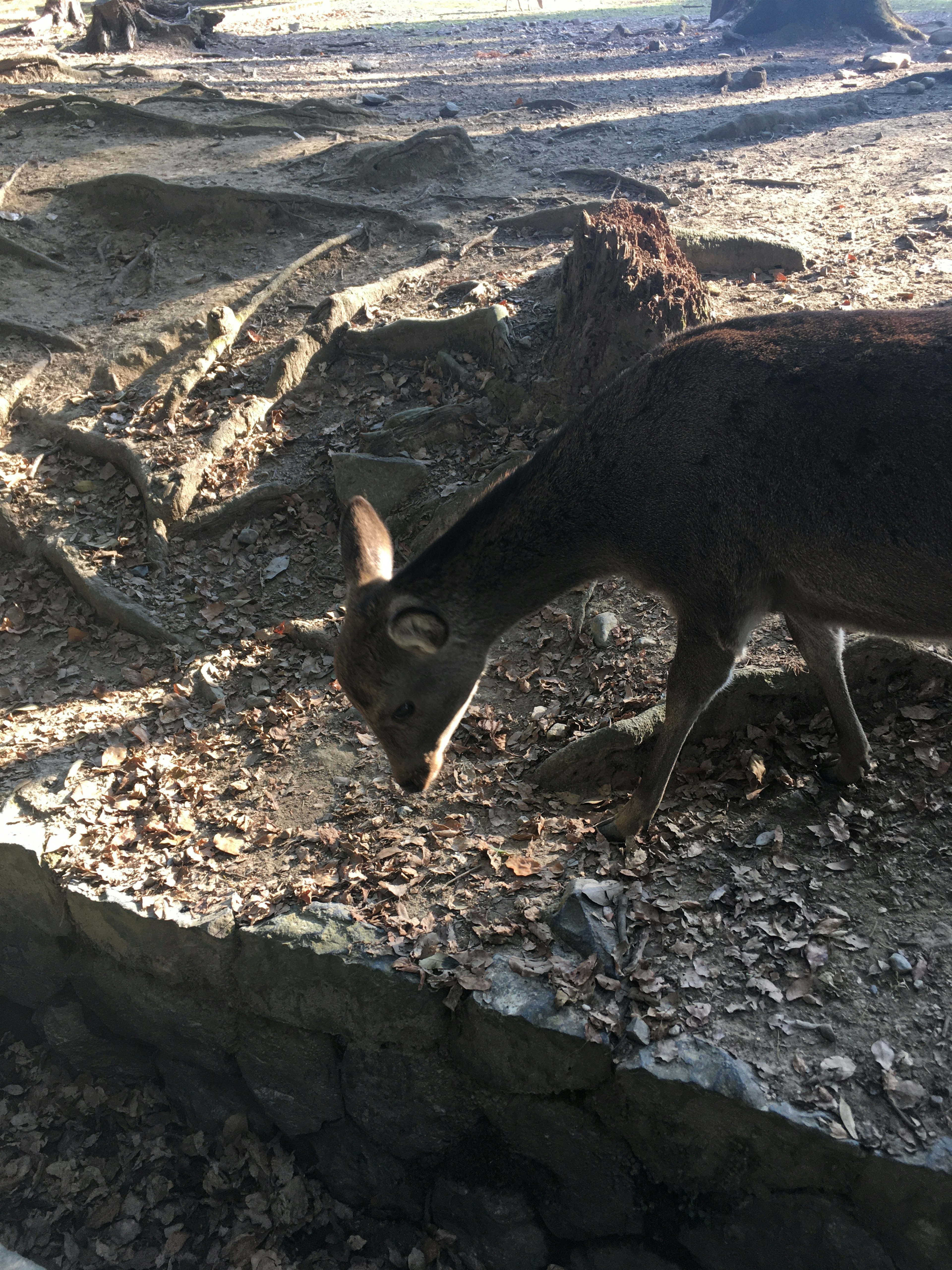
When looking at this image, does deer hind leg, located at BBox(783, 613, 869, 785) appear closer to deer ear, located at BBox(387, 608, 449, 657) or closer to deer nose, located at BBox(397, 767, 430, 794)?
deer ear, located at BBox(387, 608, 449, 657)

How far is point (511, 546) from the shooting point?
15.6 ft

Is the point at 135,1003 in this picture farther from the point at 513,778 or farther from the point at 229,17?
the point at 229,17

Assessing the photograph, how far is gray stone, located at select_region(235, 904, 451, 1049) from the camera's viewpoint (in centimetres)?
504

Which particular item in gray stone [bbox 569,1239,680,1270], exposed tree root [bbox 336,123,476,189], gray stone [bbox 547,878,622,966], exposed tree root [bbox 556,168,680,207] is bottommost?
gray stone [bbox 569,1239,680,1270]

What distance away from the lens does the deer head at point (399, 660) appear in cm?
457

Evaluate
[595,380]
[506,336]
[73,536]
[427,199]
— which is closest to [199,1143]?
[73,536]

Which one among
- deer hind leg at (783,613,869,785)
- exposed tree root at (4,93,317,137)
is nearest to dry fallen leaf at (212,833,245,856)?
deer hind leg at (783,613,869,785)

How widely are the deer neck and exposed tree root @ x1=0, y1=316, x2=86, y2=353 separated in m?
7.40

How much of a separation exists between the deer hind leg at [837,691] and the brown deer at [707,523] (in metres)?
0.16

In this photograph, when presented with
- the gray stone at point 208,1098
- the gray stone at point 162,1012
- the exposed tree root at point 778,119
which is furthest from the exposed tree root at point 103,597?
the exposed tree root at point 778,119

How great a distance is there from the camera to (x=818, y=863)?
498cm

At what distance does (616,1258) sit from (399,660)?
3.56 metres

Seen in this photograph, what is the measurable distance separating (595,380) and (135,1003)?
622 centimetres

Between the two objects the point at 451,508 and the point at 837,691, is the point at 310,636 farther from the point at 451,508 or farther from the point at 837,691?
the point at 837,691
